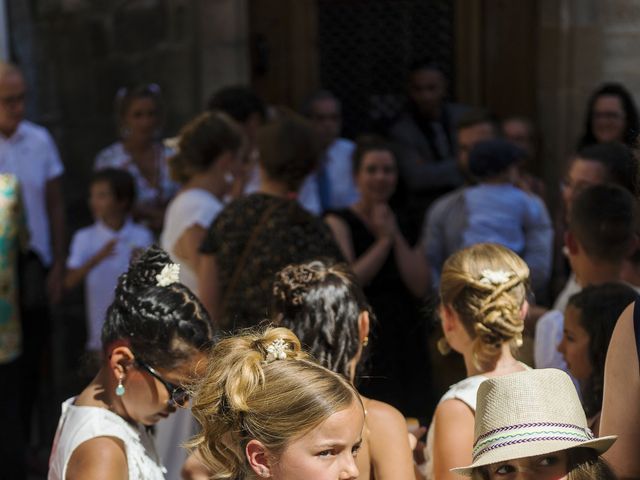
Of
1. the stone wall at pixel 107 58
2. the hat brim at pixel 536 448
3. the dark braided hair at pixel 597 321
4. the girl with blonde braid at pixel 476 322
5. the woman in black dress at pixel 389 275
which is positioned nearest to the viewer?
the hat brim at pixel 536 448

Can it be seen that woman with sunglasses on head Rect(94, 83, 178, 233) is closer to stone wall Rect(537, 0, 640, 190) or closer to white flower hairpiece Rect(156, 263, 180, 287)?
stone wall Rect(537, 0, 640, 190)

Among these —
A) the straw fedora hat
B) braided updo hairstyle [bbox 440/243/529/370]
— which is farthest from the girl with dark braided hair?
the straw fedora hat

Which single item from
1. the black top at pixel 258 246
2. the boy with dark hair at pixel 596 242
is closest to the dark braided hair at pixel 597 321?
the boy with dark hair at pixel 596 242

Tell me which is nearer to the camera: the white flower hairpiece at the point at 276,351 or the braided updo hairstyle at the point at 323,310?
the white flower hairpiece at the point at 276,351

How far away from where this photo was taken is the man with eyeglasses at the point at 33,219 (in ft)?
19.6

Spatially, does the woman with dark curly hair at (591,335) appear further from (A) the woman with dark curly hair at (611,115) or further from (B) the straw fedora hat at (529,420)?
(A) the woman with dark curly hair at (611,115)

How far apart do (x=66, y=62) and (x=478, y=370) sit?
16.1ft

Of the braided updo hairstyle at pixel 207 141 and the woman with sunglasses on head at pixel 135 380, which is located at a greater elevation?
the braided updo hairstyle at pixel 207 141

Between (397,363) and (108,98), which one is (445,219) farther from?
(108,98)

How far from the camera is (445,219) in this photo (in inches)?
215

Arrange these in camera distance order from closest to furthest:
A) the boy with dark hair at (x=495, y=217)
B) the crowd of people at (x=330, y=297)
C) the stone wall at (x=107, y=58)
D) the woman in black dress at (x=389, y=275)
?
1. the crowd of people at (x=330, y=297)
2. the woman in black dress at (x=389, y=275)
3. the boy with dark hair at (x=495, y=217)
4. the stone wall at (x=107, y=58)

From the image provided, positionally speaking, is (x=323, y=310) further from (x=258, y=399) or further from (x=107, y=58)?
(x=107, y=58)

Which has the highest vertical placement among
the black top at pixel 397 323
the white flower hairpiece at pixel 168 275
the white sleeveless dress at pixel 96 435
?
the white flower hairpiece at pixel 168 275

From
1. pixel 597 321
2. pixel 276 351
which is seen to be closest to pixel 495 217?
pixel 597 321
